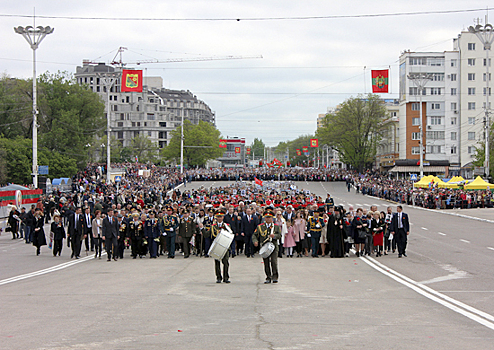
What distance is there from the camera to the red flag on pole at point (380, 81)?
150ft

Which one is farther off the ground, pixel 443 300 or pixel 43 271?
pixel 443 300

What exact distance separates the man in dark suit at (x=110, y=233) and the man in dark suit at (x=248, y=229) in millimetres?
4442

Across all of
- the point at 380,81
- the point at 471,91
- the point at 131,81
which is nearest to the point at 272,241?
the point at 380,81

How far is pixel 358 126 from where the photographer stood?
94.9 meters

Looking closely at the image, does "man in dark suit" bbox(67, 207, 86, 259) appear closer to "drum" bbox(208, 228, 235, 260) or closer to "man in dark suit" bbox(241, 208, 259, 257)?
"man in dark suit" bbox(241, 208, 259, 257)

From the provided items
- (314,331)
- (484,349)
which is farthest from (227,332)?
(484,349)

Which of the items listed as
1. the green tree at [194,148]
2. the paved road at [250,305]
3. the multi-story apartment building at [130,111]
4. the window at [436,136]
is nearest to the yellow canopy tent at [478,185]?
the paved road at [250,305]

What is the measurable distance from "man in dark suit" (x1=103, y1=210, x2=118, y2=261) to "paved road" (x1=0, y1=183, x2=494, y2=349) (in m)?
0.55

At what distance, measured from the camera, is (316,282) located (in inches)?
509

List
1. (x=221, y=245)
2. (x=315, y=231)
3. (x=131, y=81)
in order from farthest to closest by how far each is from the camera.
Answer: (x=131, y=81) → (x=315, y=231) → (x=221, y=245)

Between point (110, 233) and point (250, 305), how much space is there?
937 cm

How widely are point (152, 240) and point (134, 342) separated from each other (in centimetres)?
1195

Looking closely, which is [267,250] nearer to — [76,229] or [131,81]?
[76,229]

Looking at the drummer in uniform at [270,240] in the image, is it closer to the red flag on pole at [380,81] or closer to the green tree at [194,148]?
the red flag on pole at [380,81]
